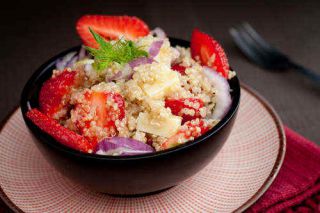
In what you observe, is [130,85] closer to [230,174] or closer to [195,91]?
[195,91]

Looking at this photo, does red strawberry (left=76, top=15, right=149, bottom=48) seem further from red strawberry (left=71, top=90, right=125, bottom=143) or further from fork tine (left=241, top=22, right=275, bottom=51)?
fork tine (left=241, top=22, right=275, bottom=51)

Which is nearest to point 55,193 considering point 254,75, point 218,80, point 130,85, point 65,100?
point 65,100

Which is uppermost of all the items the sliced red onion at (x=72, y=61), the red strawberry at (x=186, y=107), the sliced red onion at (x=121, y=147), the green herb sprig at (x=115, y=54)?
the green herb sprig at (x=115, y=54)

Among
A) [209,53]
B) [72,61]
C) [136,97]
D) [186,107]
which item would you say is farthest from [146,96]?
[72,61]

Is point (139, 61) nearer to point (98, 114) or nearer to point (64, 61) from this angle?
point (98, 114)

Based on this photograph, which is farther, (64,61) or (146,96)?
(64,61)

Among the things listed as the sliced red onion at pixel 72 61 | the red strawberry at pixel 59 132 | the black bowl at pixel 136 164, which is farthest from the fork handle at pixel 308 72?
the red strawberry at pixel 59 132

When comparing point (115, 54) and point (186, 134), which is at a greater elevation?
point (115, 54)

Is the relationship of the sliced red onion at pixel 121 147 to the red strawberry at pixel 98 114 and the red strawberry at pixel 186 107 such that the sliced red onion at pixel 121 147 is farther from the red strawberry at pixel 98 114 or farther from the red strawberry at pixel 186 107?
the red strawberry at pixel 186 107
